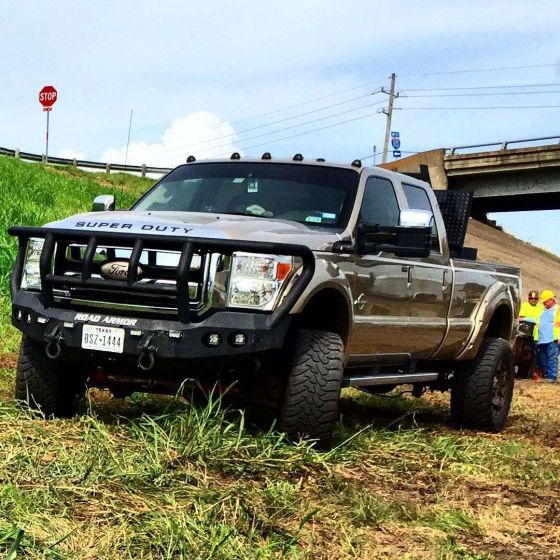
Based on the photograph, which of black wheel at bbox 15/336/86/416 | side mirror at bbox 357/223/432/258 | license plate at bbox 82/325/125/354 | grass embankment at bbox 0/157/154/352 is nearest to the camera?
license plate at bbox 82/325/125/354

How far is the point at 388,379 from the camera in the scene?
277 inches

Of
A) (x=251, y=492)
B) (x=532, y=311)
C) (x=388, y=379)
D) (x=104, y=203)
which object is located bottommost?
(x=251, y=492)

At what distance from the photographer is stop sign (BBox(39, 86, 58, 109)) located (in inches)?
1730

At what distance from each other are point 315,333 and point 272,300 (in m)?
0.43

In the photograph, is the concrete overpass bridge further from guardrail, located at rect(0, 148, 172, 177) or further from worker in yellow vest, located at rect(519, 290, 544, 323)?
worker in yellow vest, located at rect(519, 290, 544, 323)

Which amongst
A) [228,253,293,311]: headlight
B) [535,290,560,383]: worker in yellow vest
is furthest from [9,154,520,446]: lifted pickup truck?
[535,290,560,383]: worker in yellow vest

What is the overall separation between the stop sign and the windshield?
38.2 metres

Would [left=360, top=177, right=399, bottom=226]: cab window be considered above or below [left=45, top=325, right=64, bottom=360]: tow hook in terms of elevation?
above

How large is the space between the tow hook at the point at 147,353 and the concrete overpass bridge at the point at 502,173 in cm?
4045

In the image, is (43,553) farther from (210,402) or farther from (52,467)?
(210,402)

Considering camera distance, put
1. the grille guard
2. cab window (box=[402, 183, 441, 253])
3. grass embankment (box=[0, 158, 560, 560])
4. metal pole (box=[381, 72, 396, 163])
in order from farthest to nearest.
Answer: metal pole (box=[381, 72, 396, 163]) < cab window (box=[402, 183, 441, 253]) < the grille guard < grass embankment (box=[0, 158, 560, 560])

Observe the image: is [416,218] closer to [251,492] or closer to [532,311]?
[251,492]

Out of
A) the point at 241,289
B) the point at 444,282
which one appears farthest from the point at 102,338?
the point at 444,282

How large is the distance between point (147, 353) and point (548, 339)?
11250 millimetres
